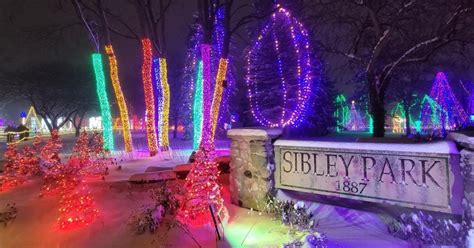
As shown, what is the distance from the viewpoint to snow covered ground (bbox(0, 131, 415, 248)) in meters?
4.61

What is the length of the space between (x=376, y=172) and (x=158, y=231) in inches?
130

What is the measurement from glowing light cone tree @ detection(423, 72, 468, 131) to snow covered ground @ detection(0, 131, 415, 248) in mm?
20520

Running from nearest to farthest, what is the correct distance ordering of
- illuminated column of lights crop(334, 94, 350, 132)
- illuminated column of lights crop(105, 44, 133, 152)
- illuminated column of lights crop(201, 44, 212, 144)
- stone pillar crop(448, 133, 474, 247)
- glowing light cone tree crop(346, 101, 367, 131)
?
stone pillar crop(448, 133, 474, 247)
illuminated column of lights crop(201, 44, 212, 144)
illuminated column of lights crop(105, 44, 133, 152)
illuminated column of lights crop(334, 94, 350, 132)
glowing light cone tree crop(346, 101, 367, 131)

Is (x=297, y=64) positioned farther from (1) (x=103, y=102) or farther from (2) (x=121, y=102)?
(1) (x=103, y=102)

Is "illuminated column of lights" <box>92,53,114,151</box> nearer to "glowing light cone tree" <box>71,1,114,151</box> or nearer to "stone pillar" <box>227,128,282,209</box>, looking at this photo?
"glowing light cone tree" <box>71,1,114,151</box>

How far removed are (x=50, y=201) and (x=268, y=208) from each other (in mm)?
4558

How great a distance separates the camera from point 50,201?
23.1ft

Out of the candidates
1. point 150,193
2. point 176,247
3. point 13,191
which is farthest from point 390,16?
point 13,191

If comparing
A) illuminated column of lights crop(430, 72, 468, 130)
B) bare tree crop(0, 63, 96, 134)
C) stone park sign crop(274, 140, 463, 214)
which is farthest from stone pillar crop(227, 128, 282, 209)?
bare tree crop(0, 63, 96, 134)

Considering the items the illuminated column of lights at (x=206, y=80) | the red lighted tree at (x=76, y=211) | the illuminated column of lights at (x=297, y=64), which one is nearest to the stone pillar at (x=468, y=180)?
the red lighted tree at (x=76, y=211)

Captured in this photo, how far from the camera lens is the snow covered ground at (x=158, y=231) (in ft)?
15.1

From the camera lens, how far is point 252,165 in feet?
19.6

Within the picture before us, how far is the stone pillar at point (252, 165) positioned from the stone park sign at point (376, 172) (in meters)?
0.16

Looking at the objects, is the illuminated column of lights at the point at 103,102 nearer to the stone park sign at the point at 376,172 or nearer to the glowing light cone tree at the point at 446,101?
the stone park sign at the point at 376,172
